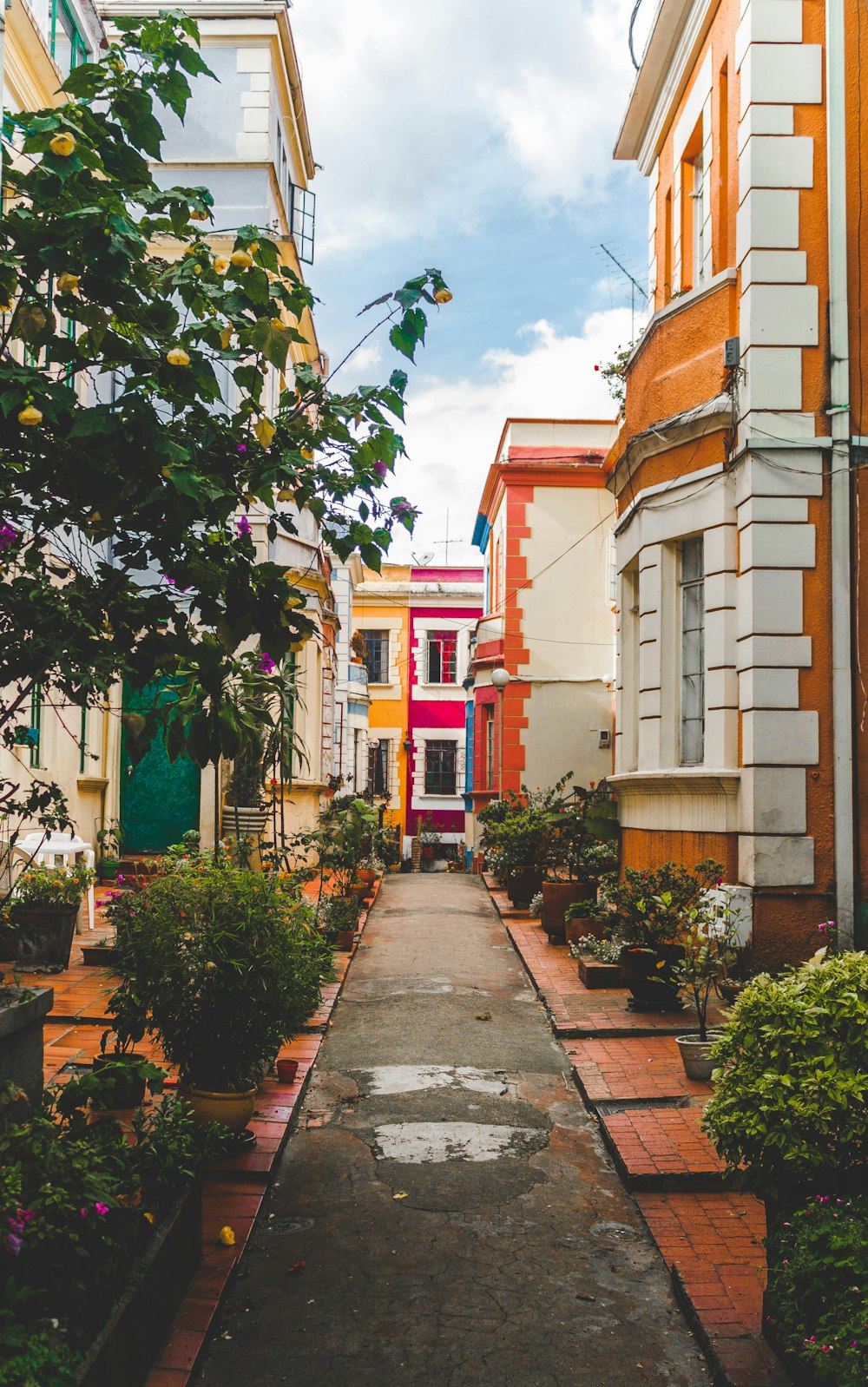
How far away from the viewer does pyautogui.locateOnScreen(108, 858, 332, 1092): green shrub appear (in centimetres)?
518

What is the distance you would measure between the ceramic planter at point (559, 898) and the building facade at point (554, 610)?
865 centimetres

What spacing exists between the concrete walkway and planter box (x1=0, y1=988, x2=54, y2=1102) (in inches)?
43.8

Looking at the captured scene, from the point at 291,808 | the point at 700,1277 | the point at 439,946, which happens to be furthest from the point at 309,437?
the point at 291,808

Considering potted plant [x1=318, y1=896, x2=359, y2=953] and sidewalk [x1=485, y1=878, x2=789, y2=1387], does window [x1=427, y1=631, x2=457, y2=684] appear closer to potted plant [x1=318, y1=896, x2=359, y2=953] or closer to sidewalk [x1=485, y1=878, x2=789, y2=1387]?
potted plant [x1=318, y1=896, x2=359, y2=953]

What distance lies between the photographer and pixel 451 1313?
4.16 metres

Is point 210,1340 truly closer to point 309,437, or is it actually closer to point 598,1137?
point 598,1137

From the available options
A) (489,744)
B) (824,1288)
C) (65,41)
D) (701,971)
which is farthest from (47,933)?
(489,744)

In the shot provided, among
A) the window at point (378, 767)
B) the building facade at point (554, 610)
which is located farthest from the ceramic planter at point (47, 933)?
the window at point (378, 767)

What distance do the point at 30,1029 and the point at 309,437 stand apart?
2247 mm

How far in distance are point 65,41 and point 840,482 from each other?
8511 mm

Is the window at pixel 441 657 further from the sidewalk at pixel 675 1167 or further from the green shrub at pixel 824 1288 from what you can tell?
the green shrub at pixel 824 1288

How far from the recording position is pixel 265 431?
13.1ft

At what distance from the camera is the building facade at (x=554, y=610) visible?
20.8 metres

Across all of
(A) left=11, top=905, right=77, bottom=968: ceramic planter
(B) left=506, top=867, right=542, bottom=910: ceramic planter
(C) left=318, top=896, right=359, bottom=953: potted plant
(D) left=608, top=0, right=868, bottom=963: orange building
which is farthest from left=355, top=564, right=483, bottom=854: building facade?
(A) left=11, top=905, right=77, bottom=968: ceramic planter
